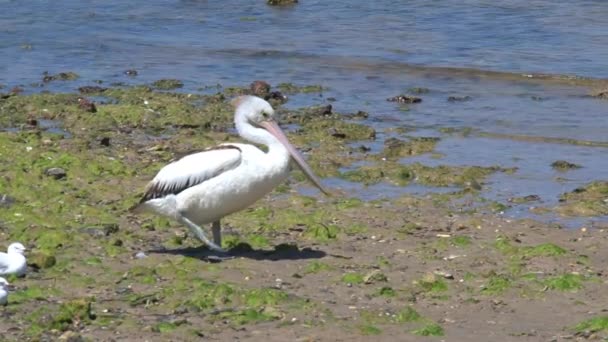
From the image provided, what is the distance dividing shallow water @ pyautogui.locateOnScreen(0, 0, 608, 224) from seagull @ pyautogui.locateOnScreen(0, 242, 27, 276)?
3.48 meters

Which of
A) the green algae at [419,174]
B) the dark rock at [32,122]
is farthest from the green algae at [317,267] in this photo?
the dark rock at [32,122]

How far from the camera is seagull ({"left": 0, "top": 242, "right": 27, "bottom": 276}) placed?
8.29m

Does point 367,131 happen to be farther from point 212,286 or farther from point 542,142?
point 212,286

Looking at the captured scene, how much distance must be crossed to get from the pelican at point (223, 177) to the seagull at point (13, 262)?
3.75ft

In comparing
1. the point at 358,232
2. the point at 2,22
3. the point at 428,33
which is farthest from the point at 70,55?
the point at 358,232

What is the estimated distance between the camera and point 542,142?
1366cm

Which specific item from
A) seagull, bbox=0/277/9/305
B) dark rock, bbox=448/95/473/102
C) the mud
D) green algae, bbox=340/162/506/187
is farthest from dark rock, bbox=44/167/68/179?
dark rock, bbox=448/95/473/102

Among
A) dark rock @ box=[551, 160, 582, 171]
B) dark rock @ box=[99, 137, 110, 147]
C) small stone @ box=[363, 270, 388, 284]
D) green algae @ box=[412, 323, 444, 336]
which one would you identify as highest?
green algae @ box=[412, 323, 444, 336]

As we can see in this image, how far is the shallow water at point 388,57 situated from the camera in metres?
14.1

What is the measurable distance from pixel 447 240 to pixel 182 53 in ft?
35.7

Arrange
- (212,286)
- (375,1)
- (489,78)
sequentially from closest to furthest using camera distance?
(212,286) → (489,78) → (375,1)

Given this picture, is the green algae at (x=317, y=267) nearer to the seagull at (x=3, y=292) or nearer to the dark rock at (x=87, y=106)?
the seagull at (x=3, y=292)

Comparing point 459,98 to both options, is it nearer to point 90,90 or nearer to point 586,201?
point 90,90

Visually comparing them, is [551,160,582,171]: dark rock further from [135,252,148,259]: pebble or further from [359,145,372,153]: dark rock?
[135,252,148,259]: pebble
